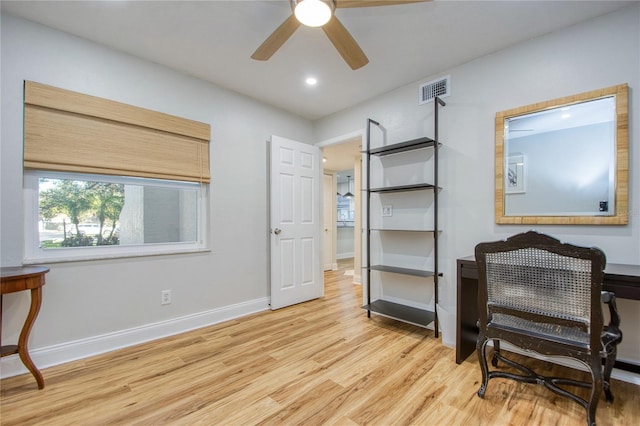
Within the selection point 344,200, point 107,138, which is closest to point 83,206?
point 107,138

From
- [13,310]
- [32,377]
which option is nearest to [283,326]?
[32,377]

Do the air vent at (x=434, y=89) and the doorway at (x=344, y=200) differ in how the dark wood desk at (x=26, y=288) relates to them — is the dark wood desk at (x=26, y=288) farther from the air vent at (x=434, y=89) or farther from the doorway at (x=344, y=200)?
the air vent at (x=434, y=89)

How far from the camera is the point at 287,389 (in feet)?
5.79

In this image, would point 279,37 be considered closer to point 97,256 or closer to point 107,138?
point 107,138

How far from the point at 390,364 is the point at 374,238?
1.46m

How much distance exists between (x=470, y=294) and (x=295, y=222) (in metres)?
2.10

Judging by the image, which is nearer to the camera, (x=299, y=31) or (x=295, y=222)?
(x=299, y=31)

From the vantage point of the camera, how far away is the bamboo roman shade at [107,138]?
6.62 ft

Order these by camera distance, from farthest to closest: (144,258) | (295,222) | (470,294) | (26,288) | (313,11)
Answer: (295,222) < (144,258) < (470,294) < (26,288) < (313,11)

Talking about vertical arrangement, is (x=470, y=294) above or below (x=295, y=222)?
below

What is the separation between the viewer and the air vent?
2658 mm

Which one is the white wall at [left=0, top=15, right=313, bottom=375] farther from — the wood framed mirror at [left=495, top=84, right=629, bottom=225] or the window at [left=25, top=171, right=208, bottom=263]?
the wood framed mirror at [left=495, top=84, right=629, bottom=225]

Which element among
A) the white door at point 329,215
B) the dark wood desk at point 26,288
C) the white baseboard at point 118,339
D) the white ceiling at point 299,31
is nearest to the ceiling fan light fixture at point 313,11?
the white ceiling at point 299,31

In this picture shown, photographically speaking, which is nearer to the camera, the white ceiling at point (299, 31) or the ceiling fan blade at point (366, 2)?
the ceiling fan blade at point (366, 2)
